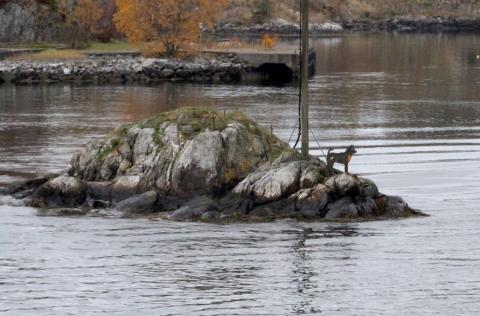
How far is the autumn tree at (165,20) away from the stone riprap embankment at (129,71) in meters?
1.89

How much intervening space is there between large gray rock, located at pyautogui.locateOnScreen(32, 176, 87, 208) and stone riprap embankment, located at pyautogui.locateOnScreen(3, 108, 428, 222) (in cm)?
3

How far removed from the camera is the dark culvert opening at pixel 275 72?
84.6 m

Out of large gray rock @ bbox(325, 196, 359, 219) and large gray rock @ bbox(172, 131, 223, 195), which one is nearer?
large gray rock @ bbox(325, 196, 359, 219)

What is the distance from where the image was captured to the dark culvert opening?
278 ft

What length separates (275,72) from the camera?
283ft

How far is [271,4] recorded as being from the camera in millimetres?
156250

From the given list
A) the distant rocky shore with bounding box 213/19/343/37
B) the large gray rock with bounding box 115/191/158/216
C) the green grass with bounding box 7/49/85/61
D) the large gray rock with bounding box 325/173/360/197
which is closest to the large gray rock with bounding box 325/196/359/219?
the large gray rock with bounding box 325/173/360/197

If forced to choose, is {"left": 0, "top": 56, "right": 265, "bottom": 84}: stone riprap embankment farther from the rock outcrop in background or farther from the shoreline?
the rock outcrop in background

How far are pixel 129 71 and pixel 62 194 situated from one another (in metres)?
47.4

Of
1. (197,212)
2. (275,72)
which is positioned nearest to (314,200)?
(197,212)

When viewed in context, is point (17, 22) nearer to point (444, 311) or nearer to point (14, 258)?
point (14, 258)

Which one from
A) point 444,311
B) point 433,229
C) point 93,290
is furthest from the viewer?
point 433,229

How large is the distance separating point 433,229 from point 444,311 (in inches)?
302

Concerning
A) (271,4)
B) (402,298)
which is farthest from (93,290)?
(271,4)
